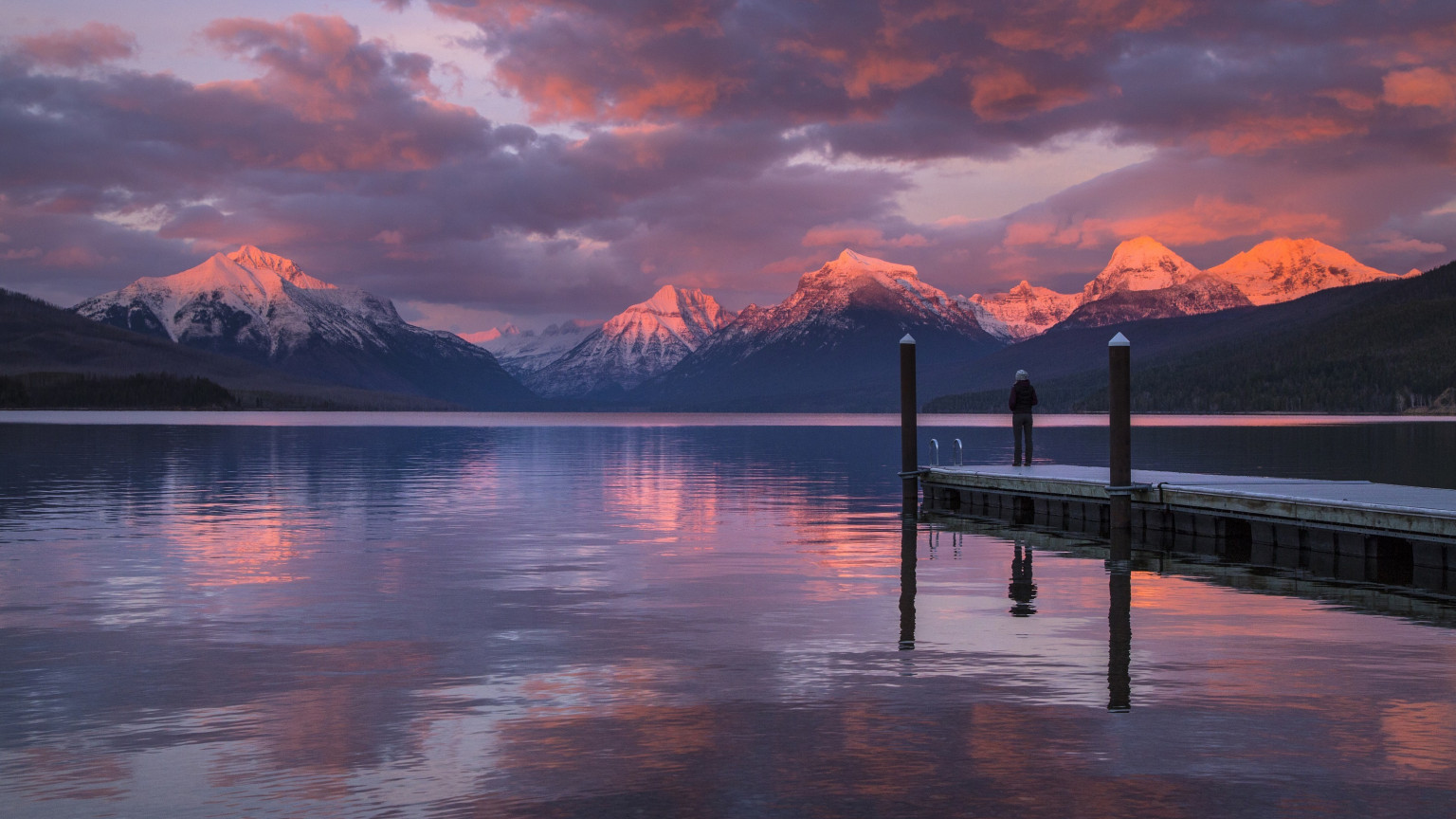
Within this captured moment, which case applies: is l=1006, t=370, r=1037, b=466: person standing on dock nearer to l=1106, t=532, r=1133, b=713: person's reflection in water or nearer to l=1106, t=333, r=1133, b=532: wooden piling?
l=1106, t=333, r=1133, b=532: wooden piling

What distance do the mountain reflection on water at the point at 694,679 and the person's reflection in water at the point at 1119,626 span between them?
105 millimetres

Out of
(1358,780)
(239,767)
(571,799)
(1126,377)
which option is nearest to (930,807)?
(571,799)

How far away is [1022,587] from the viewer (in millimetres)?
27688

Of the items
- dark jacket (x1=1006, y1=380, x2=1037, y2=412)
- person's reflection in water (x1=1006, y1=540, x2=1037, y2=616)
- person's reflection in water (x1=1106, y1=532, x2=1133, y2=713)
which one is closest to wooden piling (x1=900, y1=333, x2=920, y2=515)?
dark jacket (x1=1006, y1=380, x2=1037, y2=412)

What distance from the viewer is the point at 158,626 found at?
22391 mm

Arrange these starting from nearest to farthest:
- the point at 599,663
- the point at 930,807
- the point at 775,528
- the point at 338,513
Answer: the point at 930,807 < the point at 599,663 < the point at 775,528 < the point at 338,513

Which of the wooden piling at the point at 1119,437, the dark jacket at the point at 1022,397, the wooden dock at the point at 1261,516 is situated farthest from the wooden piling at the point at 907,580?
the dark jacket at the point at 1022,397

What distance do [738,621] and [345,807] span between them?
11.1 m

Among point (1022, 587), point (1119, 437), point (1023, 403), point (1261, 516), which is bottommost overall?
point (1022, 587)

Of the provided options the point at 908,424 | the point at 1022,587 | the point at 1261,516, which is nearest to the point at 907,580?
the point at 1022,587

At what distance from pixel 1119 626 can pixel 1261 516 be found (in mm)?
12500

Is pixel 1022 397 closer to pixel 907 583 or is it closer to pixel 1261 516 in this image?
pixel 1261 516

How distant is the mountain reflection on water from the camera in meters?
12.9

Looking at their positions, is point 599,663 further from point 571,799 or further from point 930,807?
point 930,807
